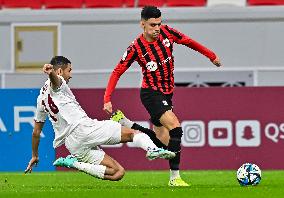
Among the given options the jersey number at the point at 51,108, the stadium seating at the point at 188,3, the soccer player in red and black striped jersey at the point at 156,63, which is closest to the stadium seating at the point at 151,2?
the stadium seating at the point at 188,3

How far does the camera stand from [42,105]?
10883 millimetres

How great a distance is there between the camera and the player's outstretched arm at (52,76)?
9.83 metres

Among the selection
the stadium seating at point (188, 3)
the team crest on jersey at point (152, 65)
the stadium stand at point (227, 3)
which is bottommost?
the stadium seating at point (188, 3)

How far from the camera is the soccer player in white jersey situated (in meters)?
10.7

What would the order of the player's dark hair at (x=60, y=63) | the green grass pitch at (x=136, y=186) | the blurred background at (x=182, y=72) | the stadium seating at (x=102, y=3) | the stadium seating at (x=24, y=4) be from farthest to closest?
the stadium seating at (x=24, y=4), the stadium seating at (x=102, y=3), the blurred background at (x=182, y=72), the player's dark hair at (x=60, y=63), the green grass pitch at (x=136, y=186)

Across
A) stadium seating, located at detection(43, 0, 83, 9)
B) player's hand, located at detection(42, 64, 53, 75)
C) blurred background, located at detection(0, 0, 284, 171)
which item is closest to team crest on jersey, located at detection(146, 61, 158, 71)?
player's hand, located at detection(42, 64, 53, 75)

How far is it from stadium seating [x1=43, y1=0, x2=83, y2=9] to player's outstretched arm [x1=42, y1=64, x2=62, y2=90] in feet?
32.5

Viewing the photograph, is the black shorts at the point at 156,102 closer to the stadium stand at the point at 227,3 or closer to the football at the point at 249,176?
the football at the point at 249,176

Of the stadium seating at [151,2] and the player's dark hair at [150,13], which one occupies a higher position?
the player's dark hair at [150,13]

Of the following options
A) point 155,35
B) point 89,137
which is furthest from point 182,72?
point 89,137

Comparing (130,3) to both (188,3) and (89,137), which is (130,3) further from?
(89,137)

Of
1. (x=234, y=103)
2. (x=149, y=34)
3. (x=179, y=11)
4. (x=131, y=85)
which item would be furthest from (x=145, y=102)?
(x=179, y=11)

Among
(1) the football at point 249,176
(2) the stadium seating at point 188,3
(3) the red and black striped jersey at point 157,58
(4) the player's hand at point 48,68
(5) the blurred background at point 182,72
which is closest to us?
(4) the player's hand at point 48,68

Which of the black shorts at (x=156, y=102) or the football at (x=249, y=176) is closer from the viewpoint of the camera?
the football at (x=249, y=176)
